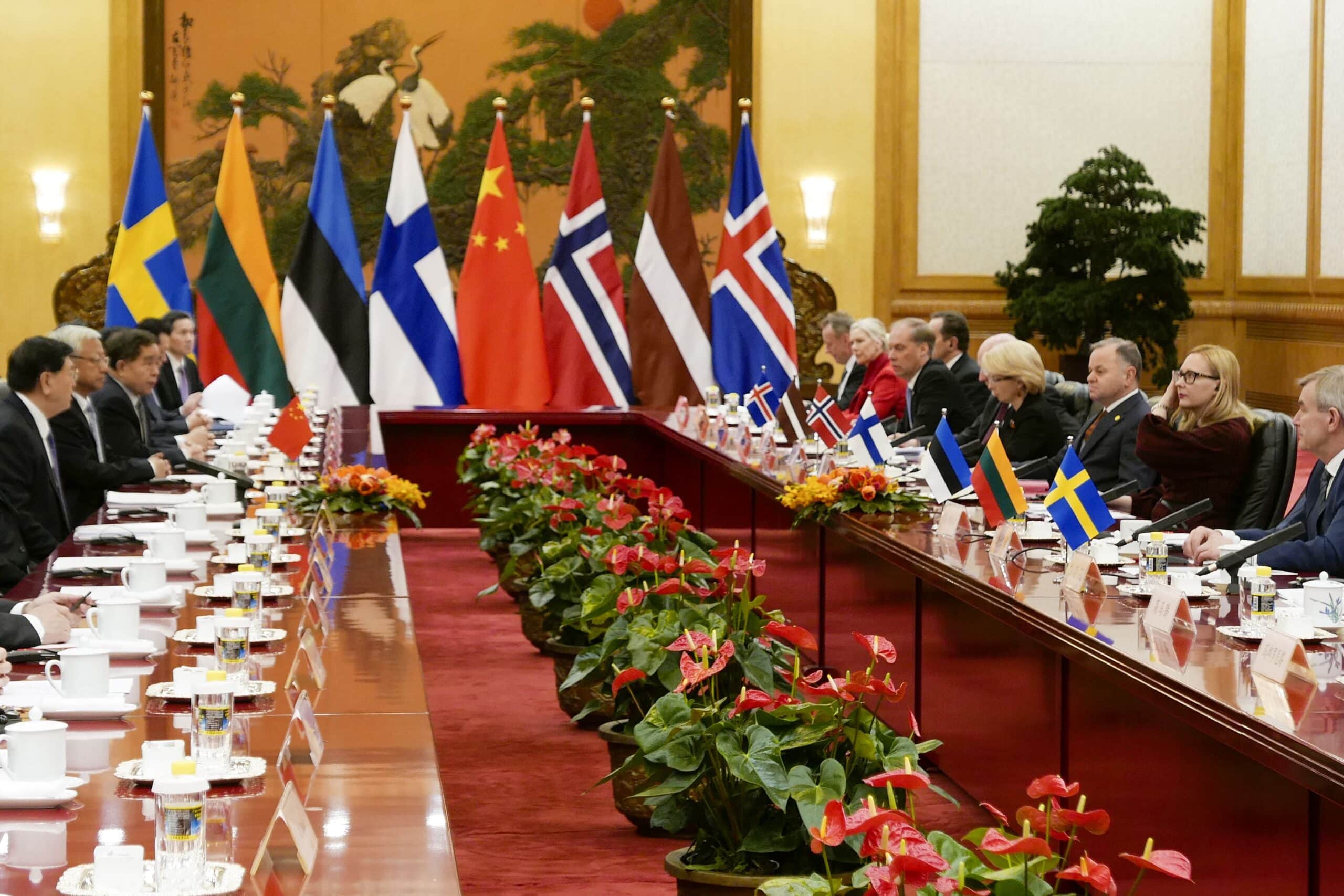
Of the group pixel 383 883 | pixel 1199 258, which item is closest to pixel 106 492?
pixel 383 883

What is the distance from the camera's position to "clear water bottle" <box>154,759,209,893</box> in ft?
5.56

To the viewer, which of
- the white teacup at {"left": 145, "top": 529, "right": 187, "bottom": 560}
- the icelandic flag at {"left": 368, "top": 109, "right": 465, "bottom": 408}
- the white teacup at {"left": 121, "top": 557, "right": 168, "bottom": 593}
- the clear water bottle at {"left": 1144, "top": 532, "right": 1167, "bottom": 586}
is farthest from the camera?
the icelandic flag at {"left": 368, "top": 109, "right": 465, "bottom": 408}

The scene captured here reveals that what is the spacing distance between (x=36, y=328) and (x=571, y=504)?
672cm

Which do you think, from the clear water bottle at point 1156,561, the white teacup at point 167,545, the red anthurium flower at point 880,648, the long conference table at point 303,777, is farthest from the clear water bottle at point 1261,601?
the white teacup at point 167,545

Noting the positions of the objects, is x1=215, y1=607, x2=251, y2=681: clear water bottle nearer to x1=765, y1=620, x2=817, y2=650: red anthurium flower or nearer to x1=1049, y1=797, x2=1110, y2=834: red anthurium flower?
x1=765, y1=620, x2=817, y2=650: red anthurium flower

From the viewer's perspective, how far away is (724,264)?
1038cm

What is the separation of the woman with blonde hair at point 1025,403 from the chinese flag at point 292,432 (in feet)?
8.63

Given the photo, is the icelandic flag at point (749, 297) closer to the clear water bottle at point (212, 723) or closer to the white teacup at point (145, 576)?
the white teacup at point (145, 576)

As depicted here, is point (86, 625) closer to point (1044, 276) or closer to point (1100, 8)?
point (1044, 276)

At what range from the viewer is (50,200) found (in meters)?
11.0

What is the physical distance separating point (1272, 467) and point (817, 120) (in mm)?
7143

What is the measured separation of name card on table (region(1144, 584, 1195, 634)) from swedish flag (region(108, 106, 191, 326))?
7.92m

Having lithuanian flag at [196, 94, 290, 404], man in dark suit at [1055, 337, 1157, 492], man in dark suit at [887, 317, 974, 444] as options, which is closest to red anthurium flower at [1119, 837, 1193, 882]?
man in dark suit at [1055, 337, 1157, 492]

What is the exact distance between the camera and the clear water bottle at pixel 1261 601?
3123 millimetres
